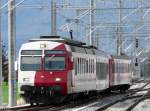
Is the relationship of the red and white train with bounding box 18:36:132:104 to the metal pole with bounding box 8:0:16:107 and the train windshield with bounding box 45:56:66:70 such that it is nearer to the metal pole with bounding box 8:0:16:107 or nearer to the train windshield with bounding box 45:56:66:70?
the train windshield with bounding box 45:56:66:70

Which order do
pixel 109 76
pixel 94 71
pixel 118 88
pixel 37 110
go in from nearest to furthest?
1. pixel 37 110
2. pixel 94 71
3. pixel 109 76
4. pixel 118 88

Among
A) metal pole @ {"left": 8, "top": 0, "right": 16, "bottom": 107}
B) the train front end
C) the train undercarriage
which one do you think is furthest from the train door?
the train front end

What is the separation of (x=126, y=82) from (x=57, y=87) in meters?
26.0

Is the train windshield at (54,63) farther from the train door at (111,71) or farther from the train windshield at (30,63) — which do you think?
the train door at (111,71)

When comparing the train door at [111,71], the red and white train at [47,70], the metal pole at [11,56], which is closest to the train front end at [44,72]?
the red and white train at [47,70]

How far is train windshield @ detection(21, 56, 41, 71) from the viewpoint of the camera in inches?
1216

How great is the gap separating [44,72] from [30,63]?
2.67ft

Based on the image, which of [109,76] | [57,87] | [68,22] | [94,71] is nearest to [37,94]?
[57,87]

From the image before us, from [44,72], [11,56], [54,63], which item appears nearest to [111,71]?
[11,56]

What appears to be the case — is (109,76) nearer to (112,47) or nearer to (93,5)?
(93,5)

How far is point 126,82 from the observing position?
184 ft

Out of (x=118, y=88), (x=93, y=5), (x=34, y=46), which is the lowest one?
(x=118, y=88)

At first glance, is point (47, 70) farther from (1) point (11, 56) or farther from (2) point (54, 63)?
(1) point (11, 56)

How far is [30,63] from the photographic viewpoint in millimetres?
30984
